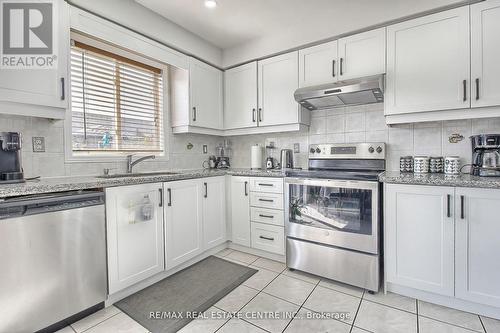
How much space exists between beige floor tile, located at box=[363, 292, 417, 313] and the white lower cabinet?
4.0 inches

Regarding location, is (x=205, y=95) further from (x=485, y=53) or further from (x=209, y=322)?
(x=485, y=53)

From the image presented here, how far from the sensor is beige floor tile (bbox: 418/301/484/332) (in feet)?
4.96

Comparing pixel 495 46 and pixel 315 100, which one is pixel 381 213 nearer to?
pixel 315 100

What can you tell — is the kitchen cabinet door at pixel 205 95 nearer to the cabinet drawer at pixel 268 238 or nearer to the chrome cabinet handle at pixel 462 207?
the cabinet drawer at pixel 268 238

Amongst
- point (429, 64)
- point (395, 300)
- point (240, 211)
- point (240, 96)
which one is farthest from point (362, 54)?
point (395, 300)

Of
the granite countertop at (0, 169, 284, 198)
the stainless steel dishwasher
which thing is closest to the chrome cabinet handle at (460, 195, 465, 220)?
the granite countertop at (0, 169, 284, 198)

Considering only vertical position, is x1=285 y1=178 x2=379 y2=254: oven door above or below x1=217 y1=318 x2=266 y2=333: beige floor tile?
above

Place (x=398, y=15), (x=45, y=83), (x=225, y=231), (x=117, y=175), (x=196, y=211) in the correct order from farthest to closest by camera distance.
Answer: (x=225, y=231), (x=196, y=211), (x=117, y=175), (x=398, y=15), (x=45, y=83)

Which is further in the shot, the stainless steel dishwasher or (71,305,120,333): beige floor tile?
(71,305,120,333): beige floor tile

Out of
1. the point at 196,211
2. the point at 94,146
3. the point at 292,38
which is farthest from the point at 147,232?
the point at 292,38

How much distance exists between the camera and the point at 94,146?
221cm

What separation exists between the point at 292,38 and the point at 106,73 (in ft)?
6.28

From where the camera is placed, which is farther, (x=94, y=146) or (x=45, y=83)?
(x=94, y=146)

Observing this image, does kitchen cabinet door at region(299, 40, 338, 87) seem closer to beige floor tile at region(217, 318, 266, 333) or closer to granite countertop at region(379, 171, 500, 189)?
granite countertop at region(379, 171, 500, 189)
